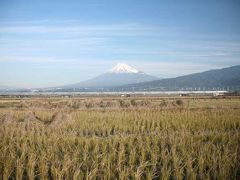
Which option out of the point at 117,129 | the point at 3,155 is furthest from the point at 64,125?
the point at 3,155

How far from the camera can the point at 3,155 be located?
8.66 metres

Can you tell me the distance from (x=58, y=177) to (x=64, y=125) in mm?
9825

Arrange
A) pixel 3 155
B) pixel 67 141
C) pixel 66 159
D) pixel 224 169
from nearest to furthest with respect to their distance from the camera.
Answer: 1. pixel 224 169
2. pixel 66 159
3. pixel 3 155
4. pixel 67 141

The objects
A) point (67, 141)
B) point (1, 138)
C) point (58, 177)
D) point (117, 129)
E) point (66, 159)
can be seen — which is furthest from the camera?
point (117, 129)

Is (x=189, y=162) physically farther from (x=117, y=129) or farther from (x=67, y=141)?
(x=117, y=129)

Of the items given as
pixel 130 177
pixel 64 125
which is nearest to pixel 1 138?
pixel 64 125

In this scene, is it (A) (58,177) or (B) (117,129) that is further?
(B) (117,129)

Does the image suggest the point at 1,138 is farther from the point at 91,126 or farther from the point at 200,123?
the point at 200,123

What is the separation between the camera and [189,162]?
24.5ft

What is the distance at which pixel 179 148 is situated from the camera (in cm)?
966

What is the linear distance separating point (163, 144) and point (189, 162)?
2774 millimetres

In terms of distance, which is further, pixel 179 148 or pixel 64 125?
pixel 64 125

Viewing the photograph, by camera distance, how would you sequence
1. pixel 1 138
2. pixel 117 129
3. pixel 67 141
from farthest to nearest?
pixel 117 129, pixel 1 138, pixel 67 141

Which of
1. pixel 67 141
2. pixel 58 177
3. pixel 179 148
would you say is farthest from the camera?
pixel 67 141
